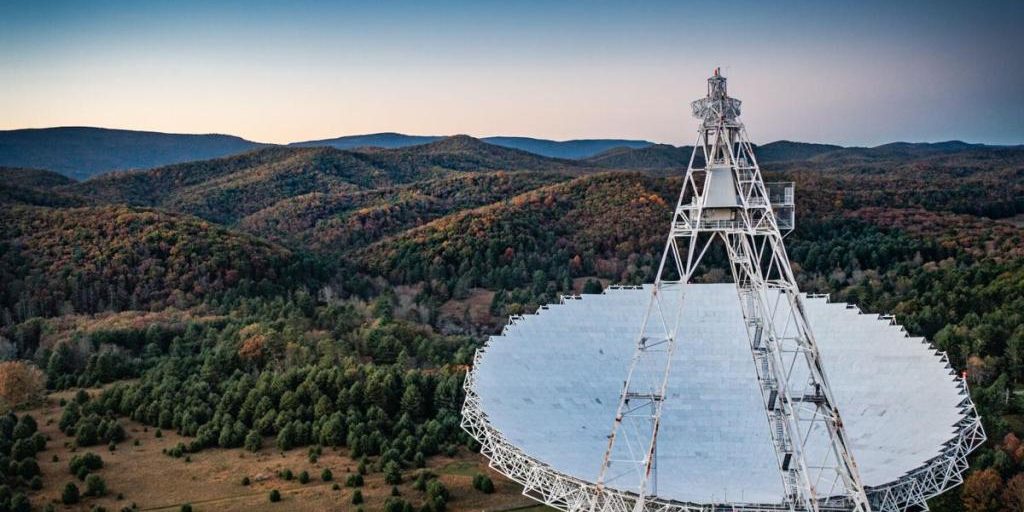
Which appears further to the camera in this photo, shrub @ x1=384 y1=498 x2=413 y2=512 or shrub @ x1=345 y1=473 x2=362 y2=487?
shrub @ x1=345 y1=473 x2=362 y2=487

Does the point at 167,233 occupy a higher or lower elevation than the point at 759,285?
lower

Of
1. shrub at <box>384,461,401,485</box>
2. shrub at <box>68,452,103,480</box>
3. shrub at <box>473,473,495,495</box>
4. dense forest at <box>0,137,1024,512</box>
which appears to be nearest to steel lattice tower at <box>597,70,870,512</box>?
shrub at <box>473,473,495,495</box>

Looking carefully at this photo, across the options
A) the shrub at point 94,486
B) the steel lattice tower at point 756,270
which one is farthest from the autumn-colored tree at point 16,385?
the steel lattice tower at point 756,270

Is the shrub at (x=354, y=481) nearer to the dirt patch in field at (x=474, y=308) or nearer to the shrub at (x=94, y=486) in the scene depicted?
the shrub at (x=94, y=486)

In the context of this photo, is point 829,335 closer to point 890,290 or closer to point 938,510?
point 938,510

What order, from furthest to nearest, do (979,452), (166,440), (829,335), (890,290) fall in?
(890,290) < (166,440) < (979,452) < (829,335)

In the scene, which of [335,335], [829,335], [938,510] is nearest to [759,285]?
[829,335]

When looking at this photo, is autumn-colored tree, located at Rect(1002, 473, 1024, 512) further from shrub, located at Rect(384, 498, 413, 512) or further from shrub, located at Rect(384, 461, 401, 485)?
shrub, located at Rect(384, 461, 401, 485)

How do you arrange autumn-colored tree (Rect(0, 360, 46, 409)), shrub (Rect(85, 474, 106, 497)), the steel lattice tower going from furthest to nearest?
autumn-colored tree (Rect(0, 360, 46, 409)), shrub (Rect(85, 474, 106, 497)), the steel lattice tower
